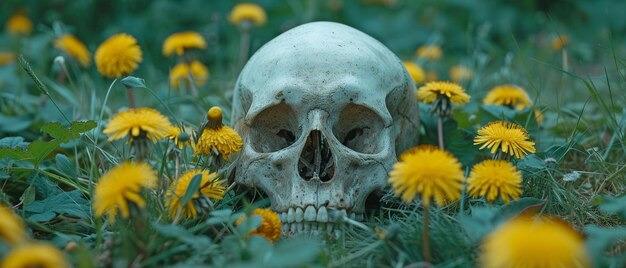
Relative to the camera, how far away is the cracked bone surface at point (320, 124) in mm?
2348

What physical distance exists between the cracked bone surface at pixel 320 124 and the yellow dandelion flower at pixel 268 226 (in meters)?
0.16

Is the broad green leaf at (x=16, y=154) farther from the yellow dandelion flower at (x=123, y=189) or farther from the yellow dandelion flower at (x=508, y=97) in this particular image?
the yellow dandelion flower at (x=508, y=97)

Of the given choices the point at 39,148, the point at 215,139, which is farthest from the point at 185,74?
the point at 215,139

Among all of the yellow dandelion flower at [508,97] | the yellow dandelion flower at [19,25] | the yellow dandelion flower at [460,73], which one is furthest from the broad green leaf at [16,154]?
the yellow dandelion flower at [19,25]

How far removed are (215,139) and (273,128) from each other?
13.8 inches

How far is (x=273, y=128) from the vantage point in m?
2.63

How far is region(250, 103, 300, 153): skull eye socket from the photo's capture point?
2.55 m

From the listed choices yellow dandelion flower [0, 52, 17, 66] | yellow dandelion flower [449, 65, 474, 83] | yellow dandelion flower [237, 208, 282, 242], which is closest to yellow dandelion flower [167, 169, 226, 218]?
yellow dandelion flower [237, 208, 282, 242]

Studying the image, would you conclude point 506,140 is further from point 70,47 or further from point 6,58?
point 6,58

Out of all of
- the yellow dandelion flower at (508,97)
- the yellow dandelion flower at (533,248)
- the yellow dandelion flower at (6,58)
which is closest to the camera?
the yellow dandelion flower at (533,248)

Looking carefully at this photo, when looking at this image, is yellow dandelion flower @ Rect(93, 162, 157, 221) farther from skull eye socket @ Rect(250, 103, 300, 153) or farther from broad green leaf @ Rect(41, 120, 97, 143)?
skull eye socket @ Rect(250, 103, 300, 153)

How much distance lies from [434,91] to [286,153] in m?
0.65

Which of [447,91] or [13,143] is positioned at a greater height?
[447,91]

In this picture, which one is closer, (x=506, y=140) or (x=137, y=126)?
(x=137, y=126)
